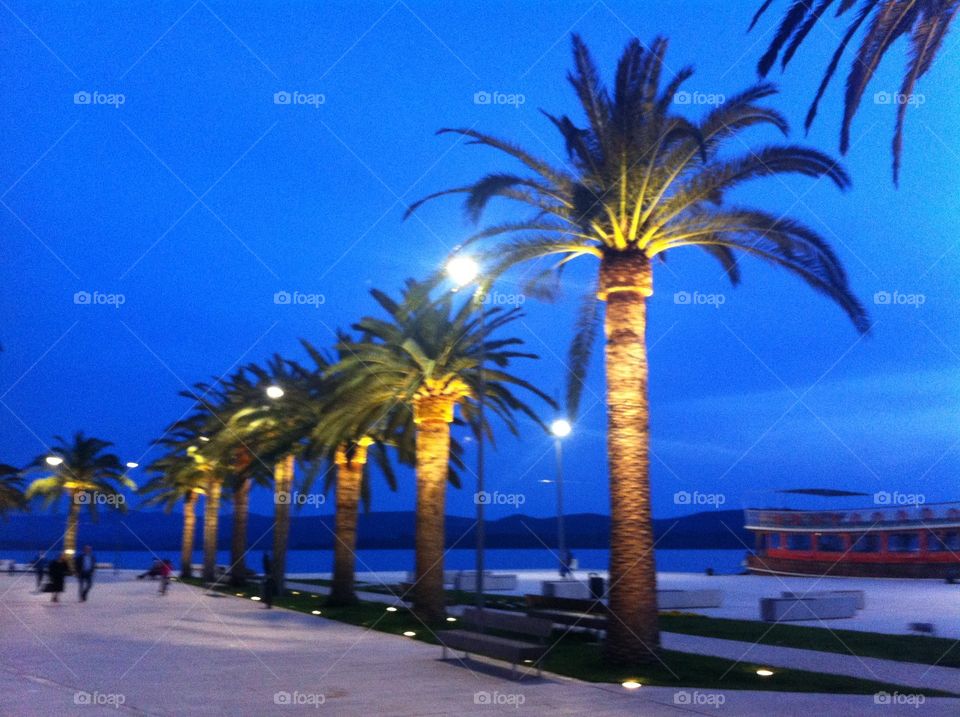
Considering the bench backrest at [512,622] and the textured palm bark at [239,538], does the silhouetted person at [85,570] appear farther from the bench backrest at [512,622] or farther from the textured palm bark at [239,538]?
the bench backrest at [512,622]

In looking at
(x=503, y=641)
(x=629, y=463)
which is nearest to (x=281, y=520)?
(x=629, y=463)

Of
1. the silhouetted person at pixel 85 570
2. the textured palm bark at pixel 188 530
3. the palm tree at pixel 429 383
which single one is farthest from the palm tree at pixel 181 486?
the palm tree at pixel 429 383

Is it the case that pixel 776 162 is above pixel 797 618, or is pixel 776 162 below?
above

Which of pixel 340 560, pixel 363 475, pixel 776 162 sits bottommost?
pixel 340 560

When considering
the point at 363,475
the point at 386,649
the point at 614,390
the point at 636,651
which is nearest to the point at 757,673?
the point at 636,651

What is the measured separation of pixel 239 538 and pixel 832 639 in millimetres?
23478

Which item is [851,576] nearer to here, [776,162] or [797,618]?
[797,618]

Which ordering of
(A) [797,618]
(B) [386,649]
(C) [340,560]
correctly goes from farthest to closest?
(C) [340,560] < (A) [797,618] < (B) [386,649]

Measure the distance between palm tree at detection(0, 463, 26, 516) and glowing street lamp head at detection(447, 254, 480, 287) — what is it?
110 ft

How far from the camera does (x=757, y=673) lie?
1262 cm

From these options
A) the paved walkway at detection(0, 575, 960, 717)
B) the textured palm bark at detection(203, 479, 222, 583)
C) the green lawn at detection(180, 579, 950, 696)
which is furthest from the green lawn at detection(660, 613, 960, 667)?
the textured palm bark at detection(203, 479, 222, 583)

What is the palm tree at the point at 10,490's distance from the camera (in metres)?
41.8

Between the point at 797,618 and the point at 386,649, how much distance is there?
1034cm

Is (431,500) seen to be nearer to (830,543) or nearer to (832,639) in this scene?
(832,639)
